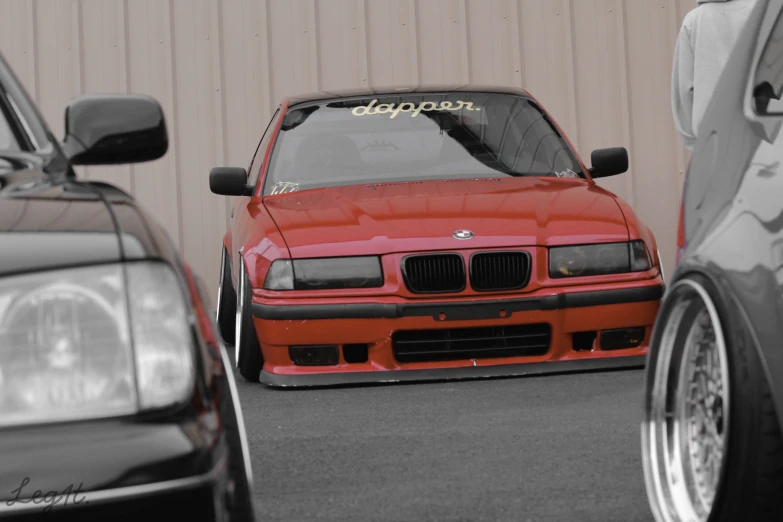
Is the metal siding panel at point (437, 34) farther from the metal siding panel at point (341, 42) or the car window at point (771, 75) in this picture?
the car window at point (771, 75)

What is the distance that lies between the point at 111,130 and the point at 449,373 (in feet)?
10.8

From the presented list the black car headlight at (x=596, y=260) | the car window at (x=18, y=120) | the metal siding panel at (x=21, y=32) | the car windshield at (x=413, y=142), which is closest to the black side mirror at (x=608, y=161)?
the car windshield at (x=413, y=142)

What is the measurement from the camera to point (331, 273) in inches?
229

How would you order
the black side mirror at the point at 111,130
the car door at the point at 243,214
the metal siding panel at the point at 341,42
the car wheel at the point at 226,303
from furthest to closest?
1. the metal siding panel at the point at 341,42
2. the car wheel at the point at 226,303
3. the car door at the point at 243,214
4. the black side mirror at the point at 111,130

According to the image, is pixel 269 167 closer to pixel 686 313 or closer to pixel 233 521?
pixel 686 313

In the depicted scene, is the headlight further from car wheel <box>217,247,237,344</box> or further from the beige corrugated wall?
the beige corrugated wall

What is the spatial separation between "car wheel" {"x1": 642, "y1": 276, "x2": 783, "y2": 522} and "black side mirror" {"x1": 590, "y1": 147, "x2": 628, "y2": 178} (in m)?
4.13

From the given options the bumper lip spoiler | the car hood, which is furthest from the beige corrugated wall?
the bumper lip spoiler

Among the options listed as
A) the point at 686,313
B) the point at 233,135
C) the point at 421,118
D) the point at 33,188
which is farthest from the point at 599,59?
the point at 33,188

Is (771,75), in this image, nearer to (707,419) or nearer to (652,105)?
(707,419)

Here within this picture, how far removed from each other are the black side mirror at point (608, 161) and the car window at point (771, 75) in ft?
13.6

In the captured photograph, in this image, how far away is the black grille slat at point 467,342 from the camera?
5.86 meters

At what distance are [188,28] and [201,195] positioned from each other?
127 centimetres

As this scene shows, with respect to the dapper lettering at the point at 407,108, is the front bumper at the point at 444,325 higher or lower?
lower
